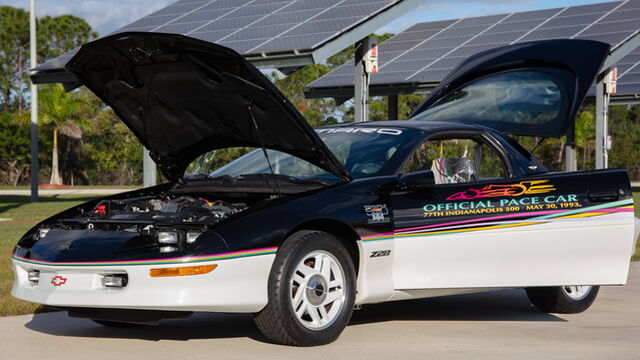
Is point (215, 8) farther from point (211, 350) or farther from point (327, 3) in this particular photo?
point (211, 350)

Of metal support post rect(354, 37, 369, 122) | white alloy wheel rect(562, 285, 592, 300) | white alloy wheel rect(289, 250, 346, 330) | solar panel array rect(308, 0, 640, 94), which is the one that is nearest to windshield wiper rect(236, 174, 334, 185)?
white alloy wheel rect(289, 250, 346, 330)

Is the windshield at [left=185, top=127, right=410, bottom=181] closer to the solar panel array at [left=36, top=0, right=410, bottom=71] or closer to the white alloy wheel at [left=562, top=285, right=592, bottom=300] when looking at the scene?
the white alloy wheel at [left=562, top=285, right=592, bottom=300]

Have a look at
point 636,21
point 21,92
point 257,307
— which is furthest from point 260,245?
point 21,92

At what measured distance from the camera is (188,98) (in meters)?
6.80

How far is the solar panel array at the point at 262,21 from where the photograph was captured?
16.9m

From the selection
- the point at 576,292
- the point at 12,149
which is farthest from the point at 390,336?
the point at 12,149

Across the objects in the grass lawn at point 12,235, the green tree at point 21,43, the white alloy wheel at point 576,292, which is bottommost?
the grass lawn at point 12,235

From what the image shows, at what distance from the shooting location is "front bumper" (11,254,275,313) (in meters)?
5.58

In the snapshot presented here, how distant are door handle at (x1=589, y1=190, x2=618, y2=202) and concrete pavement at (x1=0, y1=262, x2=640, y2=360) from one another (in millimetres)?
906

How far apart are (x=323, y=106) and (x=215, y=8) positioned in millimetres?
39539

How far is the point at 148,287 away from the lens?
5.62 meters

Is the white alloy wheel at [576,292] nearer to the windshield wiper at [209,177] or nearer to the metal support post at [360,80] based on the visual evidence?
the windshield wiper at [209,177]

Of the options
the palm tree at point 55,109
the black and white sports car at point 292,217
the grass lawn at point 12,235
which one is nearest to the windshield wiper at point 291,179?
the black and white sports car at point 292,217

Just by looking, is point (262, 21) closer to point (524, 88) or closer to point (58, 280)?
point (524, 88)
